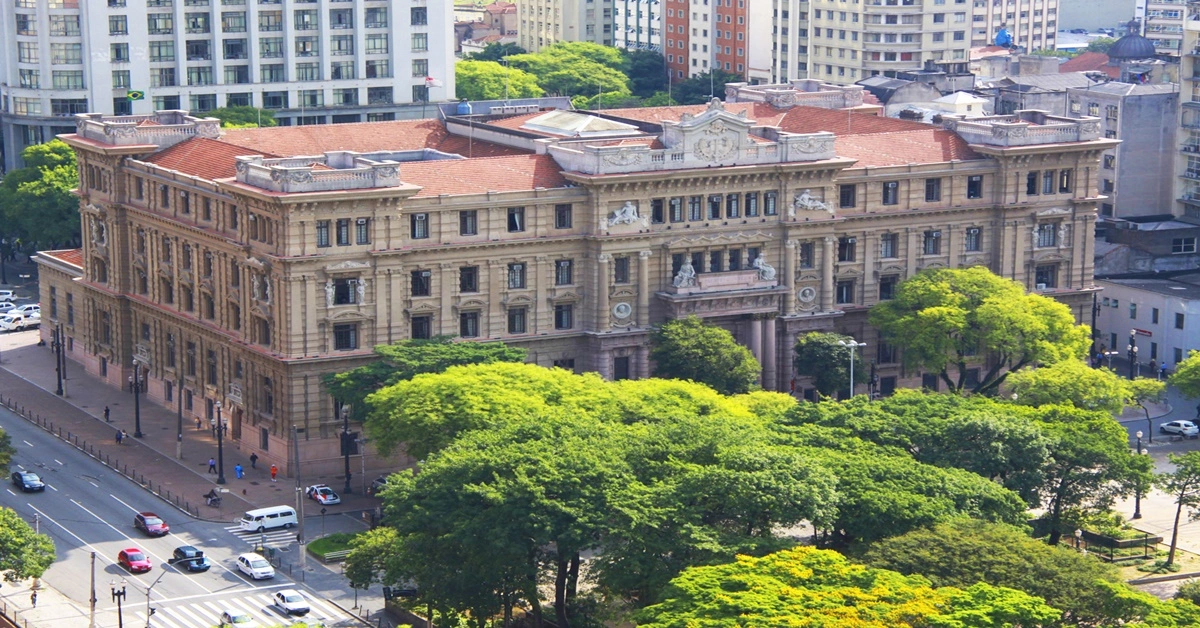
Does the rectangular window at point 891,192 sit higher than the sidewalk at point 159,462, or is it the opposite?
the rectangular window at point 891,192

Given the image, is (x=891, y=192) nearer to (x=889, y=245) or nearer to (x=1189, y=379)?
(x=889, y=245)

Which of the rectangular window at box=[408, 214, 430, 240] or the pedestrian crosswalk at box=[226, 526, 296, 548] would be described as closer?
the pedestrian crosswalk at box=[226, 526, 296, 548]

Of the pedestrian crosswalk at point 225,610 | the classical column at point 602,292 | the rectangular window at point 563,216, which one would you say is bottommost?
the pedestrian crosswalk at point 225,610

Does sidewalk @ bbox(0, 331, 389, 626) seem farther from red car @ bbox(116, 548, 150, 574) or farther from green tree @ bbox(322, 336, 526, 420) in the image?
green tree @ bbox(322, 336, 526, 420)

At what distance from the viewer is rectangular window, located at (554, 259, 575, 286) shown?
179 metres

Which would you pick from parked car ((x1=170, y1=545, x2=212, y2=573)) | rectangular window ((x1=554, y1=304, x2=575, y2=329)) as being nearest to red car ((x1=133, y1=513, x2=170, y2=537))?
parked car ((x1=170, y1=545, x2=212, y2=573))

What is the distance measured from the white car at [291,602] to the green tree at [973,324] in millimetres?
59249

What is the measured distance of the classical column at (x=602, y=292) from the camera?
178 meters

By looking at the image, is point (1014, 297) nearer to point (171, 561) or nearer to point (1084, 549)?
point (1084, 549)

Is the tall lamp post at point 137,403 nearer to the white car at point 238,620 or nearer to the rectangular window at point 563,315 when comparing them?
the rectangular window at point 563,315

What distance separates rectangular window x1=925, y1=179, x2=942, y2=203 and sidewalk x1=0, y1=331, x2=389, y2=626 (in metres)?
52.7

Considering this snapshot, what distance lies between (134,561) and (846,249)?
65.2 m

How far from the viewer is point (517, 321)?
179m

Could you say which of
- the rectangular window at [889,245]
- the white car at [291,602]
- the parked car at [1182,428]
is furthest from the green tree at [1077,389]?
the white car at [291,602]
